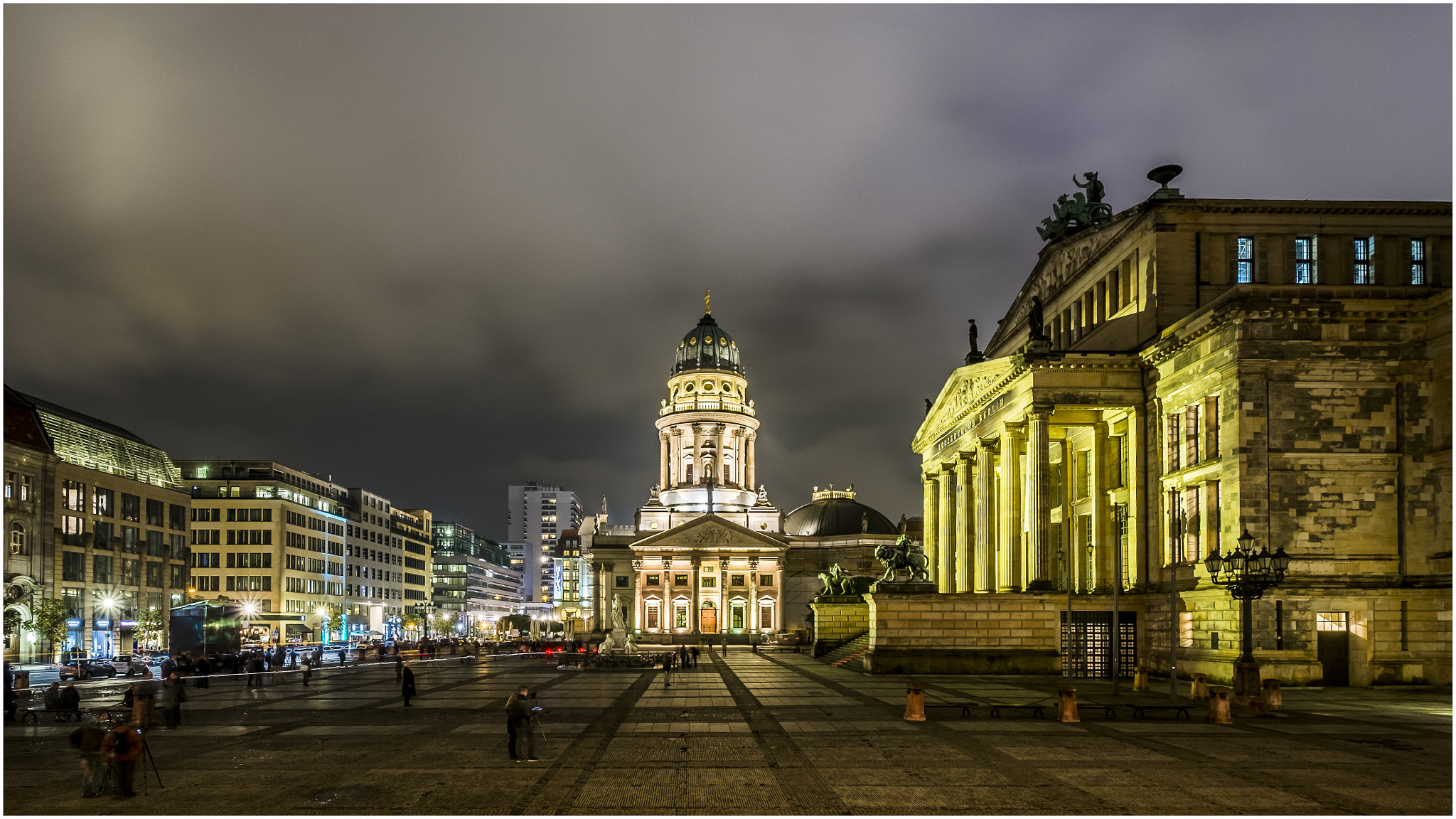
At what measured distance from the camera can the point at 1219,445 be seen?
44938 millimetres

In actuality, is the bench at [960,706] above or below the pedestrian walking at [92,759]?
below

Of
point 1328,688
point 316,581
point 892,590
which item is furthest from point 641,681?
point 316,581

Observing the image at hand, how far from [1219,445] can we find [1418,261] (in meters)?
15.5

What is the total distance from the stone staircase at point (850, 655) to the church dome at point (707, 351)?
10328cm

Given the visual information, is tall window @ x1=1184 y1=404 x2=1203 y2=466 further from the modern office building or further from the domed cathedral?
the modern office building

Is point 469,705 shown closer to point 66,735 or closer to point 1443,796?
point 66,735

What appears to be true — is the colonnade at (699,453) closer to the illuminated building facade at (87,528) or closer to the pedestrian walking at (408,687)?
the illuminated building facade at (87,528)

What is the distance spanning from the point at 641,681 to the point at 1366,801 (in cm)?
3755

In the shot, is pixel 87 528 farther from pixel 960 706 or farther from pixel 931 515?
pixel 960 706

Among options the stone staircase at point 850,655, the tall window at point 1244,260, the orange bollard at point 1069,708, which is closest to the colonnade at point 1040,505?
the stone staircase at point 850,655

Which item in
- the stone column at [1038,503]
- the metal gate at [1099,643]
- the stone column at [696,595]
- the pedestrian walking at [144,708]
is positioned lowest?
the stone column at [696,595]

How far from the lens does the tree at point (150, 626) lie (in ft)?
291

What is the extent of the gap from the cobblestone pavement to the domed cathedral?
321ft

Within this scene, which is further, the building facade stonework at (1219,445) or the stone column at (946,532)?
the stone column at (946,532)
